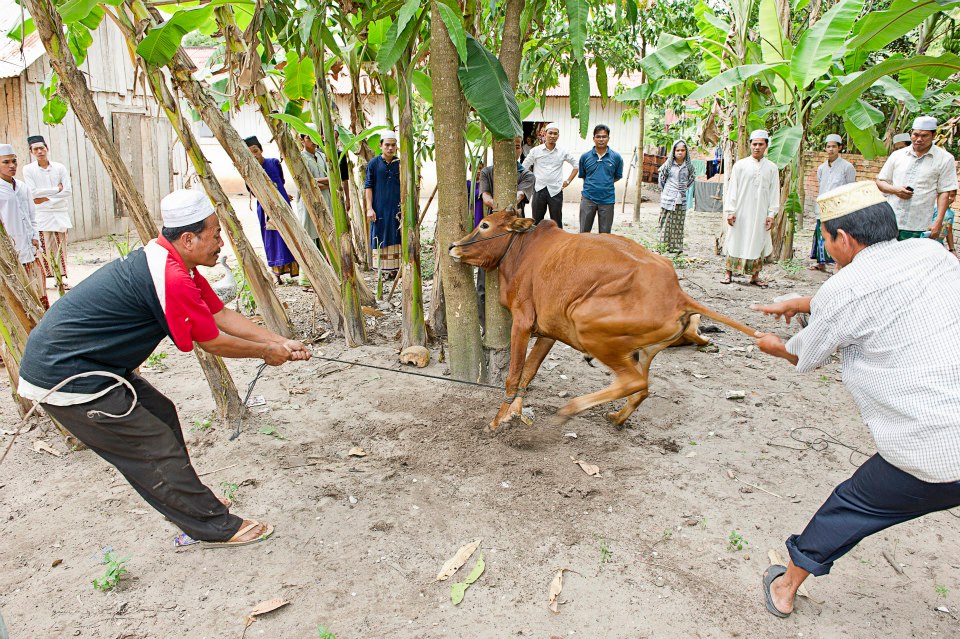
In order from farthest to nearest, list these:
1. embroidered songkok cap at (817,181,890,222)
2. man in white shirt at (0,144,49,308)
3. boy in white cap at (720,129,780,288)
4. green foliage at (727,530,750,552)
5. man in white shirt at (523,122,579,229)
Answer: man in white shirt at (523,122,579,229) < boy in white cap at (720,129,780,288) < man in white shirt at (0,144,49,308) < green foliage at (727,530,750,552) < embroidered songkok cap at (817,181,890,222)

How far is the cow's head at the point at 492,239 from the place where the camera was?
15.9ft

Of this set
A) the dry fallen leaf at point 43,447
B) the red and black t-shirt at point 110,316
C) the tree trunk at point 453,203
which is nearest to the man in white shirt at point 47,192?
the dry fallen leaf at point 43,447

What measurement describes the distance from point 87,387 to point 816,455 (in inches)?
170

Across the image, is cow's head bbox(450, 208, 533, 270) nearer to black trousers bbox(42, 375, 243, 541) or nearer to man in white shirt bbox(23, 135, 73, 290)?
black trousers bbox(42, 375, 243, 541)

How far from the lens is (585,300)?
432 centimetres

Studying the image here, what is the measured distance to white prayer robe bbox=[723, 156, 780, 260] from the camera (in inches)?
347

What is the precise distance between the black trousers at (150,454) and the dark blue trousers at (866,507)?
2.82 meters

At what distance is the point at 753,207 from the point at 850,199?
660 cm

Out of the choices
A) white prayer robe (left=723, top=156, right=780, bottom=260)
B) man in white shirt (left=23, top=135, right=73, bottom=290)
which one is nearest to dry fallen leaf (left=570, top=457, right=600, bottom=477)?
white prayer robe (left=723, top=156, right=780, bottom=260)

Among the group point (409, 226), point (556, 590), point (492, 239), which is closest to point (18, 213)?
point (409, 226)

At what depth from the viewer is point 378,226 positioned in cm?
855

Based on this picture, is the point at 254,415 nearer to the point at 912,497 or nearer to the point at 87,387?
the point at 87,387

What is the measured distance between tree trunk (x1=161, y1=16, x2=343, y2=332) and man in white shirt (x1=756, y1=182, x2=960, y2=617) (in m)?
4.67

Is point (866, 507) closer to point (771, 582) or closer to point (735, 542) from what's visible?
point (771, 582)
